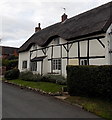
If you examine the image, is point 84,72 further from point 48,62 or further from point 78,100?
point 48,62

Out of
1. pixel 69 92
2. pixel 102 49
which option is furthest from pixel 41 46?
pixel 69 92

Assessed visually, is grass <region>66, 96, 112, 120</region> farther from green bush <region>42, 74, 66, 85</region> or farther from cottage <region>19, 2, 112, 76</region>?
green bush <region>42, 74, 66, 85</region>

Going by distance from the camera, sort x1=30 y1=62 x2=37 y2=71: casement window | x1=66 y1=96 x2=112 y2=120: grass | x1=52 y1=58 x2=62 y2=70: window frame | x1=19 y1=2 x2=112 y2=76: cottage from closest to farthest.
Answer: x1=66 y1=96 x2=112 y2=120: grass < x1=19 y1=2 x2=112 y2=76: cottage < x1=52 y1=58 x2=62 y2=70: window frame < x1=30 y1=62 x2=37 y2=71: casement window

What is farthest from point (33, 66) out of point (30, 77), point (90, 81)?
point (90, 81)

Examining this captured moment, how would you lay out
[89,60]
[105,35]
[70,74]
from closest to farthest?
1. [70,74]
2. [105,35]
3. [89,60]

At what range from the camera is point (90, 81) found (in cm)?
1109

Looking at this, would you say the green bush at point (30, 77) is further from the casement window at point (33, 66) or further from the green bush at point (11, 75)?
the casement window at point (33, 66)

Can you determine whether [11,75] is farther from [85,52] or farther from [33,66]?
[85,52]

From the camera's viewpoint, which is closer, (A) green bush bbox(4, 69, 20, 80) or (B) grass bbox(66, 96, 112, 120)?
(B) grass bbox(66, 96, 112, 120)

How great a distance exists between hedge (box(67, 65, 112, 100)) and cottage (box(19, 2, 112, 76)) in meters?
3.46

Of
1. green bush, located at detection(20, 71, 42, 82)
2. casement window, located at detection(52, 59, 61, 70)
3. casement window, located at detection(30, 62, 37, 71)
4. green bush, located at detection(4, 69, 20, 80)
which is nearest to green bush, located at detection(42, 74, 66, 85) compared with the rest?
green bush, located at detection(20, 71, 42, 82)

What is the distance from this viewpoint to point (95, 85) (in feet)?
35.2

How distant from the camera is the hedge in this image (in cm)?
1003

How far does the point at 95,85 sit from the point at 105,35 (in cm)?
527
